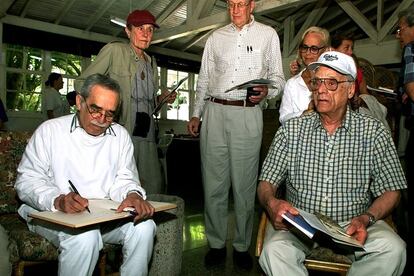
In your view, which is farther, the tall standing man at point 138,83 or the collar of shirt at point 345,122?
the tall standing man at point 138,83

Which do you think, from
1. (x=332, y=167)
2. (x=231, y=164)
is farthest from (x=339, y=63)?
(x=231, y=164)

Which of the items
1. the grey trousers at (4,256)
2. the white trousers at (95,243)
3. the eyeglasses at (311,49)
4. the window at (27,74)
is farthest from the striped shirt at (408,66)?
the window at (27,74)

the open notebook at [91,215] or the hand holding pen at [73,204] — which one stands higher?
the hand holding pen at [73,204]

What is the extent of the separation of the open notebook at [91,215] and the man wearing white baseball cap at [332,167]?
541 mm

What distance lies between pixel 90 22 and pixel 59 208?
7.87 meters

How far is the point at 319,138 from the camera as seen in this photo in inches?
74.0

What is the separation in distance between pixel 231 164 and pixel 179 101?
9.19 m

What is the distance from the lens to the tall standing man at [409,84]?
7.39 ft

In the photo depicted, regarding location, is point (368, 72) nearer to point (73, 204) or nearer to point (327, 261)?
point (327, 261)

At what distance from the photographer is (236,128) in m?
2.65

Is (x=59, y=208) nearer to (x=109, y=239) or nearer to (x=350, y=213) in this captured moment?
(x=109, y=239)

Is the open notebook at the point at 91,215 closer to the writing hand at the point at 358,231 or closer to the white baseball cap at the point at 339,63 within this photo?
the writing hand at the point at 358,231

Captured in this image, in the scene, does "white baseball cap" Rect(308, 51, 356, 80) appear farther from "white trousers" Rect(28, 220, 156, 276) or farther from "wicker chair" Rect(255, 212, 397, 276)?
"white trousers" Rect(28, 220, 156, 276)

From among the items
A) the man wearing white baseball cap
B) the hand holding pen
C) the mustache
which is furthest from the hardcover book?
the mustache
